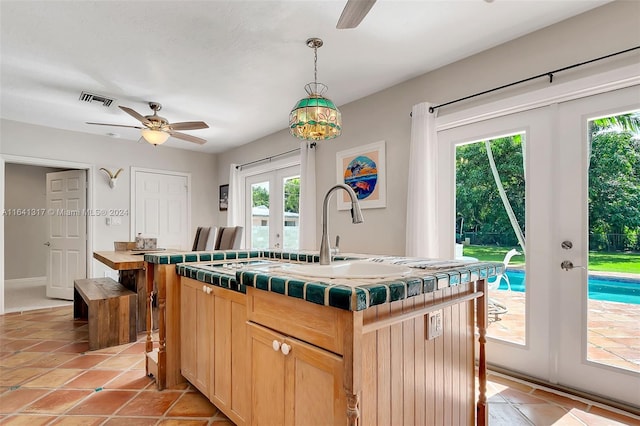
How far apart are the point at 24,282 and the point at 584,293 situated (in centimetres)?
835

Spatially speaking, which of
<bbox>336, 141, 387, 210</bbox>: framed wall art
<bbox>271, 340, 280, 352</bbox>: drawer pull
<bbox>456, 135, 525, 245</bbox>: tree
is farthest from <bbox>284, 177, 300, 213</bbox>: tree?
<bbox>271, 340, 280, 352</bbox>: drawer pull

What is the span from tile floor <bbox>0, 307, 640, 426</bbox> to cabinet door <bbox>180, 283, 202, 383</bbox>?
165 mm

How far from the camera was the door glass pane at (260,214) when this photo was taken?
17.2ft

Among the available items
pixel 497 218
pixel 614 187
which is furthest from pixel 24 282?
pixel 614 187

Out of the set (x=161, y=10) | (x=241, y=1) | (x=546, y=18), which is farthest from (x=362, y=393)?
(x=546, y=18)

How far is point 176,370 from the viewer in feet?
7.06

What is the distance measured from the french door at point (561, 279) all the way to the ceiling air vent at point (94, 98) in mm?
3776

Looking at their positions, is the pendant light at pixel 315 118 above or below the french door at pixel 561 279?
above

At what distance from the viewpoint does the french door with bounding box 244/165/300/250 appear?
189 inches

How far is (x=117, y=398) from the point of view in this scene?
2051mm

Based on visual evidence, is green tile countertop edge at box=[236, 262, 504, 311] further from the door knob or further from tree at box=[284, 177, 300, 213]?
tree at box=[284, 177, 300, 213]

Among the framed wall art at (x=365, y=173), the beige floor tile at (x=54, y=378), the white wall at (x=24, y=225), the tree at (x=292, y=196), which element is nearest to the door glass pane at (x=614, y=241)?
the framed wall art at (x=365, y=173)

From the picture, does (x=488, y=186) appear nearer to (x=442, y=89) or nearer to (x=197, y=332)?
(x=442, y=89)

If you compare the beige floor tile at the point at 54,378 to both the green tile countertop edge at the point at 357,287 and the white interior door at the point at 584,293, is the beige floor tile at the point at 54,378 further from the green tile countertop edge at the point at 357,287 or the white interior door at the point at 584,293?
the white interior door at the point at 584,293
